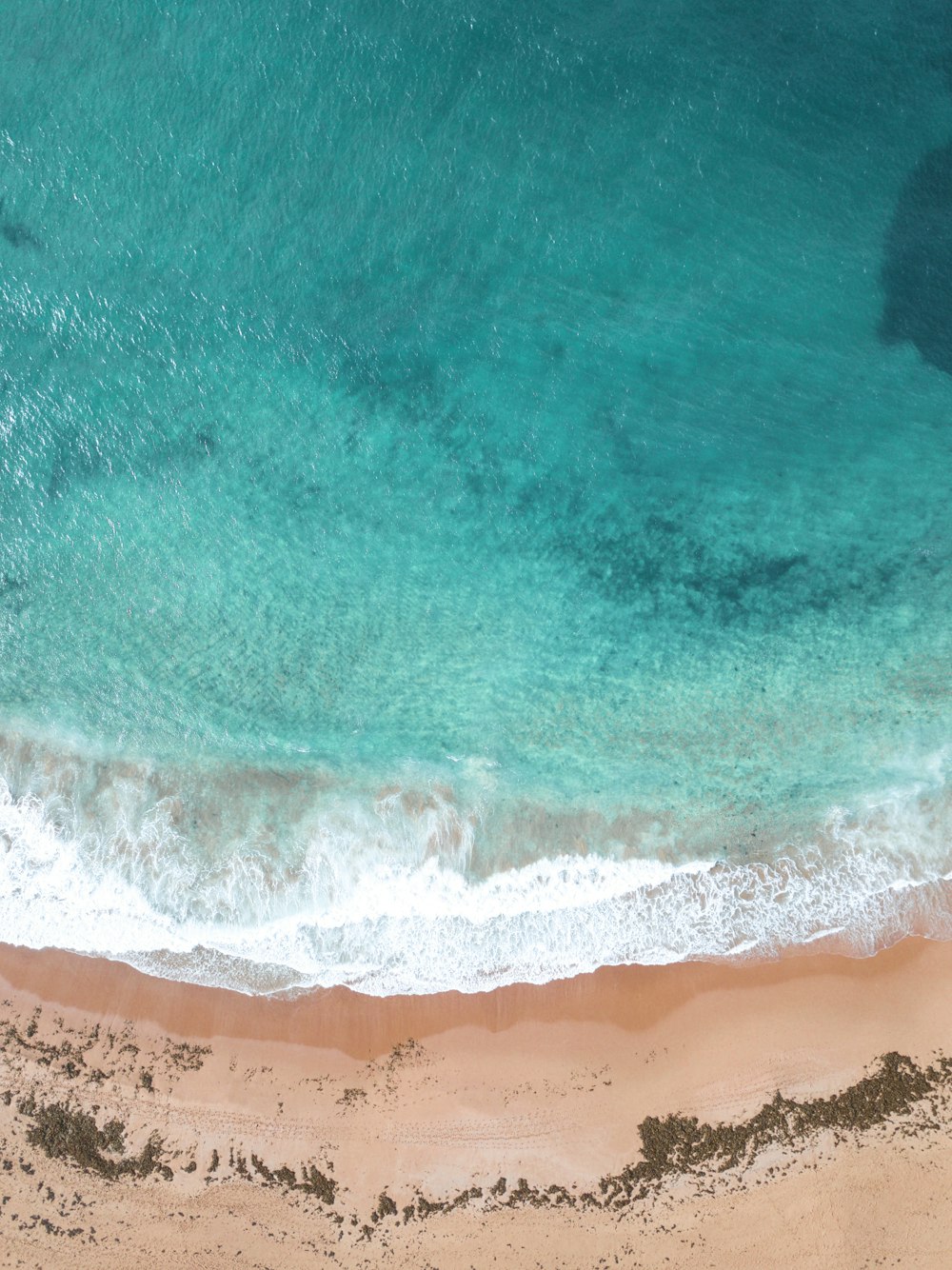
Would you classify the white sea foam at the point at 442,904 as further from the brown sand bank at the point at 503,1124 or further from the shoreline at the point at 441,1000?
the brown sand bank at the point at 503,1124

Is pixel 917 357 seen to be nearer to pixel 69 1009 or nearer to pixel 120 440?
pixel 120 440

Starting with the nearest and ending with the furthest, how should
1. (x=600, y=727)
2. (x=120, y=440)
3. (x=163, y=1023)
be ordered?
1. (x=163, y=1023)
2. (x=600, y=727)
3. (x=120, y=440)

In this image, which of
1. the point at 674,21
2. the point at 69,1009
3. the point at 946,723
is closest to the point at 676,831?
the point at 946,723

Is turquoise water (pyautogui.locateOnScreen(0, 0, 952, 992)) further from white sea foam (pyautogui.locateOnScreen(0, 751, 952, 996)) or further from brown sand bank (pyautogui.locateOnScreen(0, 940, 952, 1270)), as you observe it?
brown sand bank (pyautogui.locateOnScreen(0, 940, 952, 1270))

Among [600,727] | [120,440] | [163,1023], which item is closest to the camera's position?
[163,1023]

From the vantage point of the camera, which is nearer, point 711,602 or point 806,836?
point 806,836

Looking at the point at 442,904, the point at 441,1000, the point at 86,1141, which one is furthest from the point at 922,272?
the point at 86,1141

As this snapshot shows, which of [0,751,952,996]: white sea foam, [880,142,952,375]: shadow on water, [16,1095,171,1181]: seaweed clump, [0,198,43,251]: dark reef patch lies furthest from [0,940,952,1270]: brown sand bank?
[0,198,43,251]: dark reef patch

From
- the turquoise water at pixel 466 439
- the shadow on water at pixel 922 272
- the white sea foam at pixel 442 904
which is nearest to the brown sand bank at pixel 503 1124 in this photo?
the white sea foam at pixel 442 904
